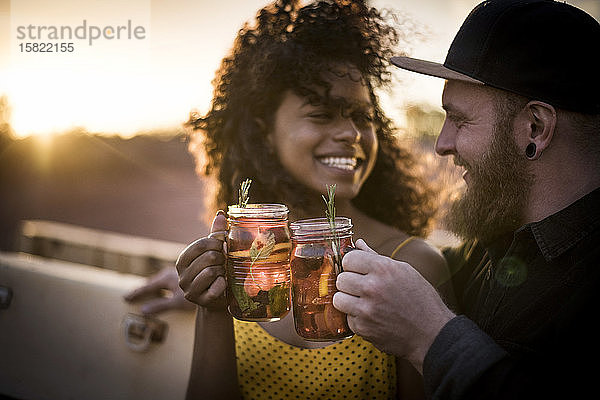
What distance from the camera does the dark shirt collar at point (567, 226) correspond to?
4.03 feet

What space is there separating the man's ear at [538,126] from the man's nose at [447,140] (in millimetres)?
191

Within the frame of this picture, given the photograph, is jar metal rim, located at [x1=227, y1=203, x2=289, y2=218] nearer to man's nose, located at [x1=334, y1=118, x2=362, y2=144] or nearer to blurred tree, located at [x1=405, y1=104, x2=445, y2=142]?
man's nose, located at [x1=334, y1=118, x2=362, y2=144]

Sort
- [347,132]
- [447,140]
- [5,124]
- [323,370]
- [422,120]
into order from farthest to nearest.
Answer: [5,124]
[422,120]
[347,132]
[323,370]
[447,140]

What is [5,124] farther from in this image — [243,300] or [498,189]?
[498,189]

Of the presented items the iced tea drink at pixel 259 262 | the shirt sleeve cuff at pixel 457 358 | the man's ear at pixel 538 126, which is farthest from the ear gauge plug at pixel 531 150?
the iced tea drink at pixel 259 262

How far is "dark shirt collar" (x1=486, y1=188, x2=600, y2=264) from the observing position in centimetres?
123

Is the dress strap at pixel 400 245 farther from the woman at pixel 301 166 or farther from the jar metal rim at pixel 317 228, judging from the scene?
the jar metal rim at pixel 317 228

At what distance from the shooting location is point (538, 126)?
4.38 ft

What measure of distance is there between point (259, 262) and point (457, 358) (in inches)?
19.2

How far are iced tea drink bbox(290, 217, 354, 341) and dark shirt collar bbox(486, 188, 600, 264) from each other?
16.9 inches

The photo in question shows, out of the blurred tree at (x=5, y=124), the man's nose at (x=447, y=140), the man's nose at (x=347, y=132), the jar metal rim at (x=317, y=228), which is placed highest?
the blurred tree at (x=5, y=124)

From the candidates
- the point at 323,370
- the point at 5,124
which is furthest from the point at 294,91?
the point at 5,124

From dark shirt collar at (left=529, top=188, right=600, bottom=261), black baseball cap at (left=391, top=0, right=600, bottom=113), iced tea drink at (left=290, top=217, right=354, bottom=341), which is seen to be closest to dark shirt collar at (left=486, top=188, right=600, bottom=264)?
dark shirt collar at (left=529, top=188, right=600, bottom=261)

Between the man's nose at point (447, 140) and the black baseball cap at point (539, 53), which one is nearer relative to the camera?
the black baseball cap at point (539, 53)
